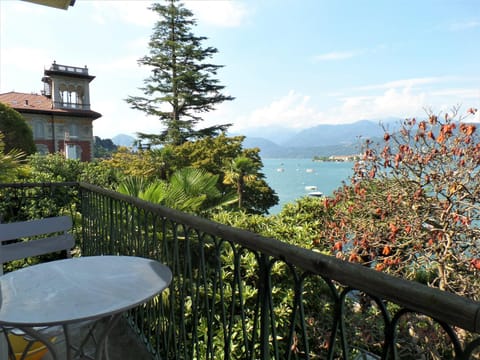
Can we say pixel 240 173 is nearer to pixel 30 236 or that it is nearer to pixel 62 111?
pixel 30 236

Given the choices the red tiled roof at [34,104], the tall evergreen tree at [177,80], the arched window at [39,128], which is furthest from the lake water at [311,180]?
the arched window at [39,128]

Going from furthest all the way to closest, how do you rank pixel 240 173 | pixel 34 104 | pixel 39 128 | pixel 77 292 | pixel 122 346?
pixel 34 104, pixel 39 128, pixel 240 173, pixel 122 346, pixel 77 292

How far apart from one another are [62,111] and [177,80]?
12.1 metres

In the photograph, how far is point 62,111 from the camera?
1122 inches

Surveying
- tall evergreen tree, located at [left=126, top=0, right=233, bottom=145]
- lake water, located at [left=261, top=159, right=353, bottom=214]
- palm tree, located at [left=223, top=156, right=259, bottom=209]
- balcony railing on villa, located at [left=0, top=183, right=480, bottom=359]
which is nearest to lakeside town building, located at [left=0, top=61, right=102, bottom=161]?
tall evergreen tree, located at [left=126, top=0, right=233, bottom=145]

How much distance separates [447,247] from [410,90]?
29.7m

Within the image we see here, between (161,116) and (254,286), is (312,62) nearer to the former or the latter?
(161,116)

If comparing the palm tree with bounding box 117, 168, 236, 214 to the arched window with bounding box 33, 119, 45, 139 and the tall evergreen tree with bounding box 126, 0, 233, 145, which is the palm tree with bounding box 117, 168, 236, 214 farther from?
the arched window with bounding box 33, 119, 45, 139

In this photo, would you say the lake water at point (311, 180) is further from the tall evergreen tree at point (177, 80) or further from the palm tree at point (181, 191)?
the tall evergreen tree at point (177, 80)

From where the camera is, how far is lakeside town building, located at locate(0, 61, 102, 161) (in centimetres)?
2825

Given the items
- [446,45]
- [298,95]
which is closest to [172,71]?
[446,45]

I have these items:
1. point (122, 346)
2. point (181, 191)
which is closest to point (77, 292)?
point (122, 346)

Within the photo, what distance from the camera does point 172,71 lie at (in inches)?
966

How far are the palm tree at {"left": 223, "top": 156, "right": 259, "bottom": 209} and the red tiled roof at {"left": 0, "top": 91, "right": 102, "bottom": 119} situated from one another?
69.0 ft
